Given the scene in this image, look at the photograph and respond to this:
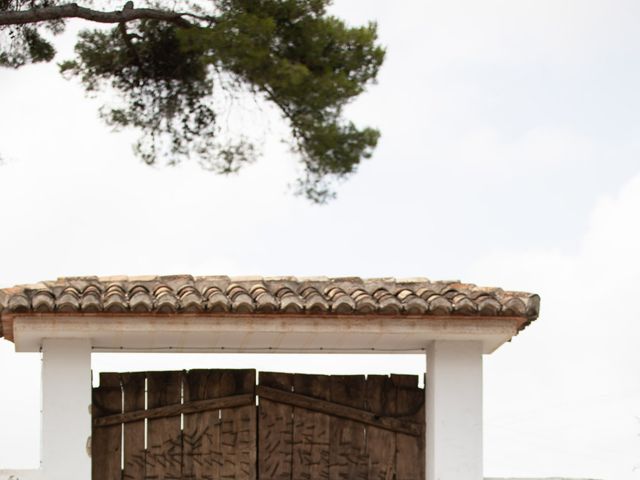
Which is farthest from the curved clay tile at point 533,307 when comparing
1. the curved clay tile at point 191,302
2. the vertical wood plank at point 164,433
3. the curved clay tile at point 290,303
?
the vertical wood plank at point 164,433

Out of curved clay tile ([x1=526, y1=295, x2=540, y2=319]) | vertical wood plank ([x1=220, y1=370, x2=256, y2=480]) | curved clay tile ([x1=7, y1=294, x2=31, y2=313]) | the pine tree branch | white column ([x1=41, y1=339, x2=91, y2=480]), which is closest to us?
curved clay tile ([x1=7, y1=294, x2=31, y2=313])

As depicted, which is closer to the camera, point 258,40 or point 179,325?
point 179,325

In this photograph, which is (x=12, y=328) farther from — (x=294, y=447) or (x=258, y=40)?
(x=258, y=40)

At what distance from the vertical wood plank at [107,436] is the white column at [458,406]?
249 centimetres

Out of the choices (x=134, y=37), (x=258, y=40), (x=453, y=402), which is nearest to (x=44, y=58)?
(x=134, y=37)

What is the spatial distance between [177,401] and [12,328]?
144cm

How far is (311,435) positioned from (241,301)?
1513 millimetres

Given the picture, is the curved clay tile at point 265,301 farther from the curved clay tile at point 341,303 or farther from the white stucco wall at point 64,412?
the white stucco wall at point 64,412

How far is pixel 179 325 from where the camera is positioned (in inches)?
448

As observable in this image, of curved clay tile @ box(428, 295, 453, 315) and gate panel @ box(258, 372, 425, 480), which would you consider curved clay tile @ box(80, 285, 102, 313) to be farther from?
curved clay tile @ box(428, 295, 453, 315)

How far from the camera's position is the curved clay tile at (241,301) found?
11.2 meters

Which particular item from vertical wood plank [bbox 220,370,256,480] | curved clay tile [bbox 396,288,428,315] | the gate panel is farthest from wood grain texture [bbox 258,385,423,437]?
curved clay tile [bbox 396,288,428,315]

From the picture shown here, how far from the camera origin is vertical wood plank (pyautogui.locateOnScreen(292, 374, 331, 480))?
12.1 metres

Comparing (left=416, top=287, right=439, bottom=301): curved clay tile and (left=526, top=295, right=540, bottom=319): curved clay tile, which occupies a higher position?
(left=416, top=287, right=439, bottom=301): curved clay tile
